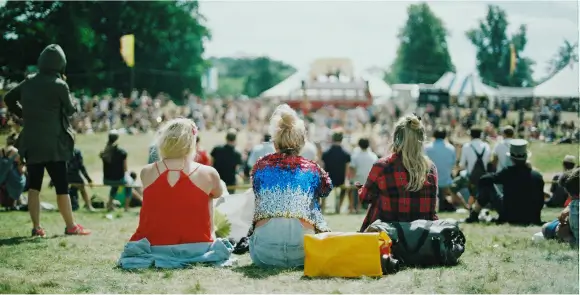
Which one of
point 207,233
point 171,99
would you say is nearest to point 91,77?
point 171,99

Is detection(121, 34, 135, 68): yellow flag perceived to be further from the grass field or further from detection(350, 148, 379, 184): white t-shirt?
the grass field

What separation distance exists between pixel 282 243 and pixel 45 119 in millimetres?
3103

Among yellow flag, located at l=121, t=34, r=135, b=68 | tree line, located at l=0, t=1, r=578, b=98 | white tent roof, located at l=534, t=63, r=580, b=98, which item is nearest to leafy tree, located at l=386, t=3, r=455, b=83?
tree line, located at l=0, t=1, r=578, b=98

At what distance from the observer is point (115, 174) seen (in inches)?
554

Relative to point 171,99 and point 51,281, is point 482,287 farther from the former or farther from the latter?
point 171,99

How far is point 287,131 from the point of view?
6211 mm

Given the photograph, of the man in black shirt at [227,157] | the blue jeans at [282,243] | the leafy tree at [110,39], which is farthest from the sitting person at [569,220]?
the leafy tree at [110,39]

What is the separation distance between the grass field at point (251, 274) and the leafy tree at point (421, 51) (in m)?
61.9

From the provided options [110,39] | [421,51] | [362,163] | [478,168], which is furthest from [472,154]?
[421,51]

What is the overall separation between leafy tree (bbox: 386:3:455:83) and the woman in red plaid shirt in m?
62.5

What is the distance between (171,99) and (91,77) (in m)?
9.91

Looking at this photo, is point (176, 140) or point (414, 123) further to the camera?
point (414, 123)

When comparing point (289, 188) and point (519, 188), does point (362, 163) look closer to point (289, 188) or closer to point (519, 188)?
point (519, 188)

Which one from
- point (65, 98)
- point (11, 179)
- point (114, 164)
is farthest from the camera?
point (114, 164)
